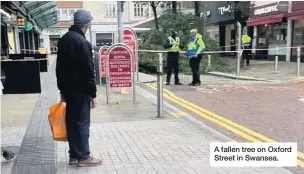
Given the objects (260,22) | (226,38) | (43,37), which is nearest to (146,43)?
(260,22)

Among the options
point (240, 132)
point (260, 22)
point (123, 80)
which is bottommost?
point (240, 132)

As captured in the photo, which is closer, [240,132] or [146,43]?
[240,132]


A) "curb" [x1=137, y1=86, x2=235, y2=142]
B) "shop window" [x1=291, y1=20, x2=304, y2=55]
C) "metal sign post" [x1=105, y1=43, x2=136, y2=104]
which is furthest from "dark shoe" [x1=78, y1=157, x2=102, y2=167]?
"shop window" [x1=291, y1=20, x2=304, y2=55]

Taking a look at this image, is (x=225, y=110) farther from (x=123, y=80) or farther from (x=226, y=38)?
(x=226, y=38)

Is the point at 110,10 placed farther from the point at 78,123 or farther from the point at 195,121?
the point at 78,123

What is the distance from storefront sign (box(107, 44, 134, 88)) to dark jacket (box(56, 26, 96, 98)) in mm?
4340

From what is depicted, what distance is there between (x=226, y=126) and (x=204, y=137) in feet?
3.31

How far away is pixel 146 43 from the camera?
2152 centimetres

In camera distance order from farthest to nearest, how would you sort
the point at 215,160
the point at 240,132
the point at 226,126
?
the point at 226,126 → the point at 240,132 → the point at 215,160

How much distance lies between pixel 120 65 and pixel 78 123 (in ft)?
14.6

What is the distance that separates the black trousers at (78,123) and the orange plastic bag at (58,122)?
0.07m

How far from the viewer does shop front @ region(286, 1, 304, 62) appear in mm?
19547
